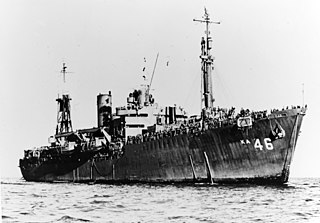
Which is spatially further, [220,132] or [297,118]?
[220,132]

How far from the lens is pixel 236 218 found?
1559 centimetres

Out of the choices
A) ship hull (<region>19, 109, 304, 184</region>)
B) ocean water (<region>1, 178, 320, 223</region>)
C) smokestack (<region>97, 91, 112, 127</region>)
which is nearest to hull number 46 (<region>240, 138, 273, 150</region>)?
ship hull (<region>19, 109, 304, 184</region>)

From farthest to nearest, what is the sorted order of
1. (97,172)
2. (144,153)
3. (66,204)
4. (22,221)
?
(97,172)
(144,153)
(66,204)
(22,221)

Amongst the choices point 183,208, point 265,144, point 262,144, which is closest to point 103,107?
point 262,144

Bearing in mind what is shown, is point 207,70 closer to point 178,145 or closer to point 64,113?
point 178,145

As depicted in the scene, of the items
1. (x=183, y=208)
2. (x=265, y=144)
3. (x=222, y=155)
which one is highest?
(x=265, y=144)

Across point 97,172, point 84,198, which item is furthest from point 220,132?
point 97,172

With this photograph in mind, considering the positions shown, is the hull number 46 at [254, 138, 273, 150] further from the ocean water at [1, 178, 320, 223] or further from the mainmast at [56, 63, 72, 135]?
the mainmast at [56, 63, 72, 135]

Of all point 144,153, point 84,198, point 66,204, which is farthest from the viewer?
point 144,153

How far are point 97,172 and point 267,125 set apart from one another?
15240 mm

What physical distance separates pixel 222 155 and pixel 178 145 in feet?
10.2

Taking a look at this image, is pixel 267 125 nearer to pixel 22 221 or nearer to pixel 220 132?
pixel 220 132

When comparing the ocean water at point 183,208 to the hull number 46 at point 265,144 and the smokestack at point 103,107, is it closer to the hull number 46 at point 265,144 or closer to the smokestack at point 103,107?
the hull number 46 at point 265,144

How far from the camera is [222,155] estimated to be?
26484mm
